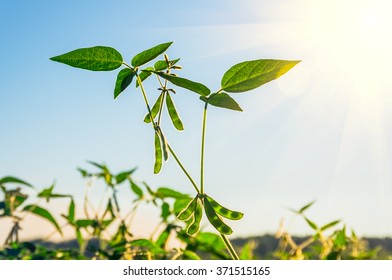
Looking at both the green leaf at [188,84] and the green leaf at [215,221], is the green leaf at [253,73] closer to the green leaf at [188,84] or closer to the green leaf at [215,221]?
the green leaf at [188,84]

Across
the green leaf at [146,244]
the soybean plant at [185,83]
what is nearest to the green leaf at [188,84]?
the soybean plant at [185,83]

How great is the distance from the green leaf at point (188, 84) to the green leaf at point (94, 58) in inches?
2.1

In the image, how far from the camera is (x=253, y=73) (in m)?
0.48

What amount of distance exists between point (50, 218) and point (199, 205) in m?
0.92

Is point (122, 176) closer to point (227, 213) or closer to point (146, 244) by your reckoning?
point (146, 244)

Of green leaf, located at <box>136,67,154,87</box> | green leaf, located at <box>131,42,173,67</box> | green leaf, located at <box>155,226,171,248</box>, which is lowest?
green leaf, located at <box>155,226,171,248</box>

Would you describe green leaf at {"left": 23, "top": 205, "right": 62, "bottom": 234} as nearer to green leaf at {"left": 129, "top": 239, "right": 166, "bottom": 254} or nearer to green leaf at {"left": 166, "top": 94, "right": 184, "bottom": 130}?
green leaf at {"left": 129, "top": 239, "right": 166, "bottom": 254}

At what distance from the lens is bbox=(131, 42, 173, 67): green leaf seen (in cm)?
51

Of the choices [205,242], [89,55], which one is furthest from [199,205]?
[205,242]

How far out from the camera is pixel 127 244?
1.09 metres

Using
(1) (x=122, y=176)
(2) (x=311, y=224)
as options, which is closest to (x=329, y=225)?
(2) (x=311, y=224)

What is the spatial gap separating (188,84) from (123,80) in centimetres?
9

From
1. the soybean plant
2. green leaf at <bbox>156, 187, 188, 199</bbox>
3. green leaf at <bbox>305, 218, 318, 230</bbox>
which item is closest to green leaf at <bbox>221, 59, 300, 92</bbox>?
the soybean plant
